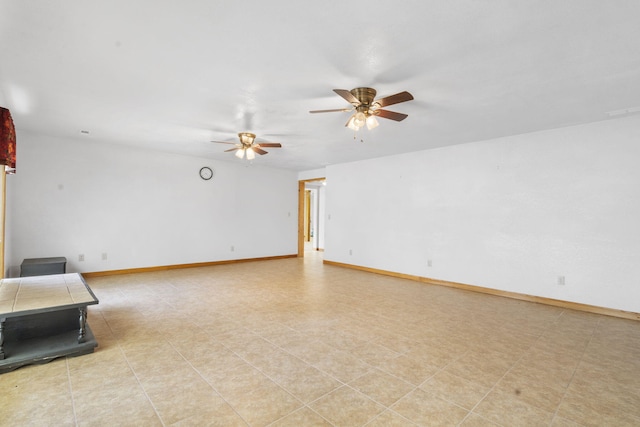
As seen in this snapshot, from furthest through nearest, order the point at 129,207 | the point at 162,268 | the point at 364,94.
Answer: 1. the point at 162,268
2. the point at 129,207
3. the point at 364,94

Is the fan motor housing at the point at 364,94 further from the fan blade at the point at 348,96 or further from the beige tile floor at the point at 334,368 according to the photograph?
the beige tile floor at the point at 334,368

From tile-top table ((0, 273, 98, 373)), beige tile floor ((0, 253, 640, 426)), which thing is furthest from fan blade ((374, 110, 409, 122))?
tile-top table ((0, 273, 98, 373))

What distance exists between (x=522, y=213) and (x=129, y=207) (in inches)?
277

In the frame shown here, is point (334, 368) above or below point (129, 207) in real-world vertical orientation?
below

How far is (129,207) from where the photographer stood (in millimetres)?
5980

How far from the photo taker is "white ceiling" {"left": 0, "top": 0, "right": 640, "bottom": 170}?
1.93 metres

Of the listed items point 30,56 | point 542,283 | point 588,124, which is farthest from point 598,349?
point 30,56

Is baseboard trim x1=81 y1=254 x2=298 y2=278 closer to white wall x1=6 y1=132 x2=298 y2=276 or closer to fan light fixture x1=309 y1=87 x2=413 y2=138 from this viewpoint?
white wall x1=6 y1=132 x2=298 y2=276

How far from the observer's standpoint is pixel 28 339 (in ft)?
8.78

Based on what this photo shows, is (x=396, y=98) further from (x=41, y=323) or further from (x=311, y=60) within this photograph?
(x=41, y=323)

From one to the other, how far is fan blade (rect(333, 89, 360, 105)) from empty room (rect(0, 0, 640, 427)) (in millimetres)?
111

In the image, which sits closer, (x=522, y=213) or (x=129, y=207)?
(x=522, y=213)

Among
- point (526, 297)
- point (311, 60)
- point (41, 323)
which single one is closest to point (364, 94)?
point (311, 60)

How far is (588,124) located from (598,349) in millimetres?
2963
